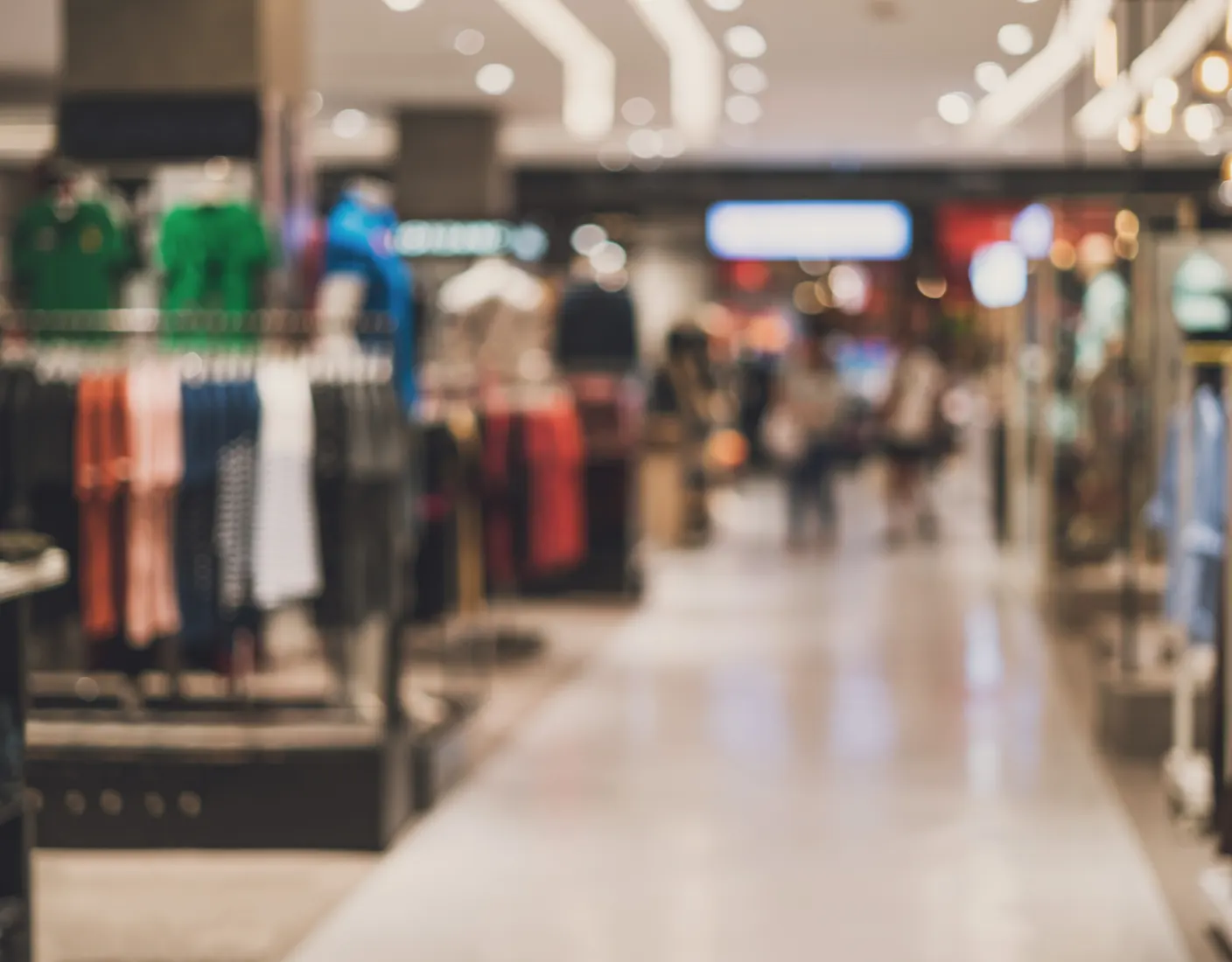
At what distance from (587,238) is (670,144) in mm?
4357

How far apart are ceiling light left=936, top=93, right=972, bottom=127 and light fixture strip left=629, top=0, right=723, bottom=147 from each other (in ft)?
5.59

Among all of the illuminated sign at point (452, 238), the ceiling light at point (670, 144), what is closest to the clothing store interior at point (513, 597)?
the illuminated sign at point (452, 238)

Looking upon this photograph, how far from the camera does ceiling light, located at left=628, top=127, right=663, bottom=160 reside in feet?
55.3

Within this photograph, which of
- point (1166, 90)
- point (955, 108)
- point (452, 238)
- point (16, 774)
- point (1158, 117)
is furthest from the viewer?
point (452, 238)

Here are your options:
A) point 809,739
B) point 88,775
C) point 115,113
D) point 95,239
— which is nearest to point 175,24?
point 115,113

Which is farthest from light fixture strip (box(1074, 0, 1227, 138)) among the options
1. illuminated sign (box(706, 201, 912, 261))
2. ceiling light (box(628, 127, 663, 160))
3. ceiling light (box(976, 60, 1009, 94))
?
illuminated sign (box(706, 201, 912, 261))

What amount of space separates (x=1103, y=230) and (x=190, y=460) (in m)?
6.53

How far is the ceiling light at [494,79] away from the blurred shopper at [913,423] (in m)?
4.26

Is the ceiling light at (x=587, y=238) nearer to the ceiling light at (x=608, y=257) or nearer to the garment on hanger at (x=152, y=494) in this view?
the ceiling light at (x=608, y=257)

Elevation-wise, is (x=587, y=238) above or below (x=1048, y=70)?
below

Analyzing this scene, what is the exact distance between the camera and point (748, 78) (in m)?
13.3

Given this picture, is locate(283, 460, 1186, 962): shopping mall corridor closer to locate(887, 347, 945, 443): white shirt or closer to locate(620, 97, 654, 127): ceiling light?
locate(620, 97, 654, 127): ceiling light

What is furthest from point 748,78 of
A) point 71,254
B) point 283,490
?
point 283,490

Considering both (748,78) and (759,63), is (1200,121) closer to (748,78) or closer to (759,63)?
(759,63)
